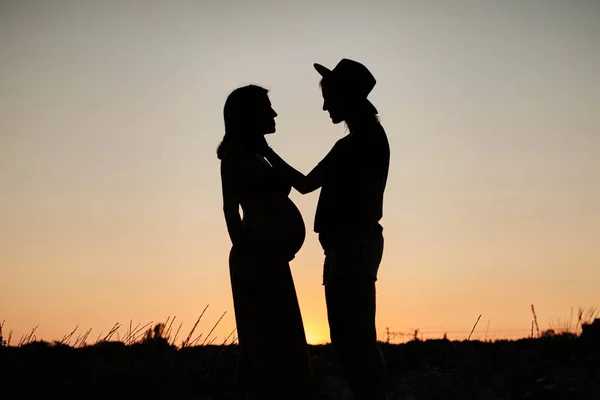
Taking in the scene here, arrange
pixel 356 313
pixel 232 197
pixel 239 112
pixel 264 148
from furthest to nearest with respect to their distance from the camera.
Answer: pixel 264 148 → pixel 239 112 → pixel 232 197 → pixel 356 313

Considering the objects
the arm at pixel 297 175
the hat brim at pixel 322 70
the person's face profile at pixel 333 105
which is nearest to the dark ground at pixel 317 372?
the arm at pixel 297 175

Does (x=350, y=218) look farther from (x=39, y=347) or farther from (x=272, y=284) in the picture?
(x=39, y=347)

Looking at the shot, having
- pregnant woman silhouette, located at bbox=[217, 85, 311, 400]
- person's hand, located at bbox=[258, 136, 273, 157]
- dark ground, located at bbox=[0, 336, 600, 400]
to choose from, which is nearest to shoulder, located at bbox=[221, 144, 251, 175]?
pregnant woman silhouette, located at bbox=[217, 85, 311, 400]

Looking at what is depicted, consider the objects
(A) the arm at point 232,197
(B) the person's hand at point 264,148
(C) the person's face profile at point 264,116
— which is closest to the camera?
(A) the arm at point 232,197

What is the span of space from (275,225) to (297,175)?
0.48m

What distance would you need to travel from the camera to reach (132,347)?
9867mm

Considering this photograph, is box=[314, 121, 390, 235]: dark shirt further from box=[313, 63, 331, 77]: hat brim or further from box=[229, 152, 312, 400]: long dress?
box=[313, 63, 331, 77]: hat brim

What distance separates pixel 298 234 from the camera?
6305 millimetres

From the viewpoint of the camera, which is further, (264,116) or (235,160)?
(264,116)

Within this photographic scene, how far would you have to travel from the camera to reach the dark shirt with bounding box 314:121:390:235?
5.88 m

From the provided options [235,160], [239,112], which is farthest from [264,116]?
[235,160]

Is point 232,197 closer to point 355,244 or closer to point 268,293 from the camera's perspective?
point 268,293

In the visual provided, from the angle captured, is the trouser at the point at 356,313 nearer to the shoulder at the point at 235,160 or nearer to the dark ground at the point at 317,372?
the shoulder at the point at 235,160

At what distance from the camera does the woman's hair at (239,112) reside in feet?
20.8
